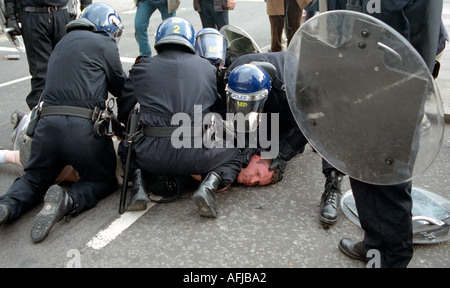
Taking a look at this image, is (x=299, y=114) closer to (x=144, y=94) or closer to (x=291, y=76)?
(x=291, y=76)

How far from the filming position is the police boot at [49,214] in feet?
8.38

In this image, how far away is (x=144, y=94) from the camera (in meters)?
3.04

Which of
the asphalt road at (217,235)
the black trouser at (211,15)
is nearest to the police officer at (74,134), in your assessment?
the asphalt road at (217,235)

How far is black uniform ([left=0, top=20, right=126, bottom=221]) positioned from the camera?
2.86 m

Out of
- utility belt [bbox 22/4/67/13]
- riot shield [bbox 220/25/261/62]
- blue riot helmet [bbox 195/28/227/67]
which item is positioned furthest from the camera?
riot shield [bbox 220/25/261/62]

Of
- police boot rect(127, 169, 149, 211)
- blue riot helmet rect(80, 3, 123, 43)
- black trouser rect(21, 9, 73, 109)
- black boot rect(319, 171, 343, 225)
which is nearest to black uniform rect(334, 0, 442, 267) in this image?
black boot rect(319, 171, 343, 225)

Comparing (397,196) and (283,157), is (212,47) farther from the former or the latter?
(397,196)

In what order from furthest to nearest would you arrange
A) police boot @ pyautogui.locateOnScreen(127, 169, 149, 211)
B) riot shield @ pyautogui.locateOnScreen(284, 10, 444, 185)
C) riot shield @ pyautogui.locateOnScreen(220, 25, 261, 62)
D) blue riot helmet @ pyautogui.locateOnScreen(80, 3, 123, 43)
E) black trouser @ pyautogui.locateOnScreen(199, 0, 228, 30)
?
black trouser @ pyautogui.locateOnScreen(199, 0, 228, 30) → riot shield @ pyautogui.locateOnScreen(220, 25, 261, 62) → blue riot helmet @ pyautogui.locateOnScreen(80, 3, 123, 43) → police boot @ pyautogui.locateOnScreen(127, 169, 149, 211) → riot shield @ pyautogui.locateOnScreen(284, 10, 444, 185)

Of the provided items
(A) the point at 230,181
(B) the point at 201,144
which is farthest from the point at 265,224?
(B) the point at 201,144

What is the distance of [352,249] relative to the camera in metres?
2.41

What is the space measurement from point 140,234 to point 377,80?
1738 millimetres

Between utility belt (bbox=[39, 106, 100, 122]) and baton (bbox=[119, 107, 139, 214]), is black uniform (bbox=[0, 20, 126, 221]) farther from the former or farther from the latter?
baton (bbox=[119, 107, 139, 214])

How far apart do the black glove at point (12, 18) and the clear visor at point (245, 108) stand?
262 cm

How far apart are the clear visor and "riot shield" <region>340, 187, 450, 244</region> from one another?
2.86 feet
